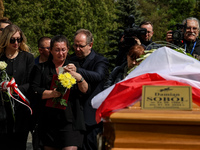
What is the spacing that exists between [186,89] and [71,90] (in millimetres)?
2027

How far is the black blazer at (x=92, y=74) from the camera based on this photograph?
4277mm

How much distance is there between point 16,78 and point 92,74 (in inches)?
37.7

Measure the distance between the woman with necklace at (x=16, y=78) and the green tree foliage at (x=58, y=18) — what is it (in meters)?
23.5

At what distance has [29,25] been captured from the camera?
28281mm

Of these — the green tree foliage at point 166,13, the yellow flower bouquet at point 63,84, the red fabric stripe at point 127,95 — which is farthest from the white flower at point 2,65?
the green tree foliage at point 166,13

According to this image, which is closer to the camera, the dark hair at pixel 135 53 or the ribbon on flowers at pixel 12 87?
the dark hair at pixel 135 53

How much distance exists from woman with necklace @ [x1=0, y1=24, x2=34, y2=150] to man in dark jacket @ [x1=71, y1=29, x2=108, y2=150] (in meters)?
0.66

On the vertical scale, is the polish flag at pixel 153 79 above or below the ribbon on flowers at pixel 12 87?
above

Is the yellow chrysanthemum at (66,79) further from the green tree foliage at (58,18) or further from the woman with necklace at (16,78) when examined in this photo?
the green tree foliage at (58,18)

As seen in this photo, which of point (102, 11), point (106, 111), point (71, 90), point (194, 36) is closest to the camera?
point (106, 111)

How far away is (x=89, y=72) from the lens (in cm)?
426

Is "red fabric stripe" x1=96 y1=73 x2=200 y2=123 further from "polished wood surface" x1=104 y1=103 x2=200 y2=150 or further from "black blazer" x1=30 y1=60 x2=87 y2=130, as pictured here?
"black blazer" x1=30 y1=60 x2=87 y2=130

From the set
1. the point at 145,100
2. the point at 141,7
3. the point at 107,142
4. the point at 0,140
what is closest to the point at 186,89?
the point at 145,100

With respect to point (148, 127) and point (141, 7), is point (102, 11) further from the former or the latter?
point (148, 127)
